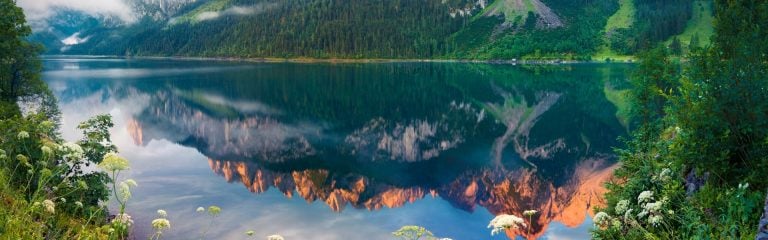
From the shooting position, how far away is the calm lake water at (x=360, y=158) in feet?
105

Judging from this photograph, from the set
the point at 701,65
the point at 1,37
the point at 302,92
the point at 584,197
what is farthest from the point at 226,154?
the point at 302,92

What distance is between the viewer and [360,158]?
50.1m

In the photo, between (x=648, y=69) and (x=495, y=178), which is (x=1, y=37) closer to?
(x=495, y=178)

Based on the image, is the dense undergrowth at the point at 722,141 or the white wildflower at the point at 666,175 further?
the white wildflower at the point at 666,175

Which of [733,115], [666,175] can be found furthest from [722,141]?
[666,175]

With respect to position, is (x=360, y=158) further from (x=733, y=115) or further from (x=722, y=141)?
(x=733, y=115)

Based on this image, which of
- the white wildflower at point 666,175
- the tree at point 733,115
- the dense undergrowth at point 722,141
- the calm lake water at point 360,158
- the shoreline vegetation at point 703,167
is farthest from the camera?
the calm lake water at point 360,158

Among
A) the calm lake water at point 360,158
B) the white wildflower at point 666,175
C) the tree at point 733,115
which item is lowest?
the calm lake water at point 360,158

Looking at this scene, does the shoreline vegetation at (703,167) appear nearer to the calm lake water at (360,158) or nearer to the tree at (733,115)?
the tree at (733,115)

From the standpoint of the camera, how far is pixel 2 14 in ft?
115

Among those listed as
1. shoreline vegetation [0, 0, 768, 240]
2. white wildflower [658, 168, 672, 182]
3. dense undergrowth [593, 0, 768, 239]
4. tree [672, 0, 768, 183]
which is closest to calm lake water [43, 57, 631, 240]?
shoreline vegetation [0, 0, 768, 240]

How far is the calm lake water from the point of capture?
105 ft

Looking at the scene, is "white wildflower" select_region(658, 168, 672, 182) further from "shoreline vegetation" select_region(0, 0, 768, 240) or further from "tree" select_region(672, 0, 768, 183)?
"tree" select_region(672, 0, 768, 183)

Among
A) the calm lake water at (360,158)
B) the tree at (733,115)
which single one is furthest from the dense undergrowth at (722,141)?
the calm lake water at (360,158)
